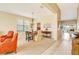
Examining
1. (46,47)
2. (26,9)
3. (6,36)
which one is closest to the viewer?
(6,36)

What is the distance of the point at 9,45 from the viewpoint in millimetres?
4008

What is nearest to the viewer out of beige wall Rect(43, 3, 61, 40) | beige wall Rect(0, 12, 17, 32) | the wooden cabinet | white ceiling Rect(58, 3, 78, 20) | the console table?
the wooden cabinet

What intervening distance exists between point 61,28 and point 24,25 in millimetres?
999

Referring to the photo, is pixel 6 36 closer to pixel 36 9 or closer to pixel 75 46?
pixel 36 9

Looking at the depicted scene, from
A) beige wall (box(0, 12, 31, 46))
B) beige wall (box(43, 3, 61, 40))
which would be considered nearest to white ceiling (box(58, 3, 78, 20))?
beige wall (box(43, 3, 61, 40))

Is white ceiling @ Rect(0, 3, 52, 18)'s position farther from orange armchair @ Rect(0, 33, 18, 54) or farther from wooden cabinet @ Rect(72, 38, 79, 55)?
wooden cabinet @ Rect(72, 38, 79, 55)

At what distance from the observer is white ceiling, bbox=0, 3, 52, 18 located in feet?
11.8

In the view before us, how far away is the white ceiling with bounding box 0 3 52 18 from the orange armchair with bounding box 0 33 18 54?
593mm

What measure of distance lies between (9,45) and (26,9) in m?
1.05

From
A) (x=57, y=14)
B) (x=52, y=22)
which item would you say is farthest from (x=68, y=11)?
(x=52, y=22)

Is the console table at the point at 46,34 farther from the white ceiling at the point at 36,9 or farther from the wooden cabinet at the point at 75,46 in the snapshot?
the wooden cabinet at the point at 75,46

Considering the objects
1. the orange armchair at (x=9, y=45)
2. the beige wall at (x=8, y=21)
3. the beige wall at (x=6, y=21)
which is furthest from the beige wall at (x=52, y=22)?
the orange armchair at (x=9, y=45)

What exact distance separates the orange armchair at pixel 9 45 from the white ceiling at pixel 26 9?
0.59m
